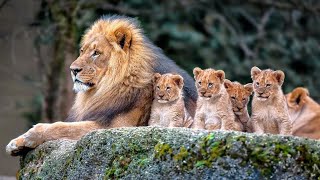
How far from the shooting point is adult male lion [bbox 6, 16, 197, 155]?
8.11 meters

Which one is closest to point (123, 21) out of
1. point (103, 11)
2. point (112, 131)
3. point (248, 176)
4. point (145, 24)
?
point (112, 131)

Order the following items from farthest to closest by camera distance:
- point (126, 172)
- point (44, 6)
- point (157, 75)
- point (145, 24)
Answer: point (145, 24) → point (44, 6) → point (157, 75) → point (126, 172)

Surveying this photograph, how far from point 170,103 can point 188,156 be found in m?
1.63

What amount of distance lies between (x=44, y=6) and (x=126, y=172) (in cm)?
770

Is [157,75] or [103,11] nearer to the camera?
[157,75]

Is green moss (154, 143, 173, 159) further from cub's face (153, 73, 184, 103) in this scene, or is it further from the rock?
cub's face (153, 73, 184, 103)

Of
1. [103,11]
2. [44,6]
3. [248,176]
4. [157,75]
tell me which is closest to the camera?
[248,176]

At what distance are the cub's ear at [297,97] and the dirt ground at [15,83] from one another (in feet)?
16.6

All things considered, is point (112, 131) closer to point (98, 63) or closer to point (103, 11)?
point (98, 63)

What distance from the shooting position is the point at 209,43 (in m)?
17.4

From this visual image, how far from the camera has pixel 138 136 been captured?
21.6 ft

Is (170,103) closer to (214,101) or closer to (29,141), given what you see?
(214,101)

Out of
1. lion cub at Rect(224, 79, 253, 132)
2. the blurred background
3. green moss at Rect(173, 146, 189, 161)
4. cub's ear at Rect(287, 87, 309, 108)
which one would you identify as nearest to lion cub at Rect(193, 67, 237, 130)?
lion cub at Rect(224, 79, 253, 132)

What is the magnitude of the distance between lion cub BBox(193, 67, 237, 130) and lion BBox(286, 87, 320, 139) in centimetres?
412
